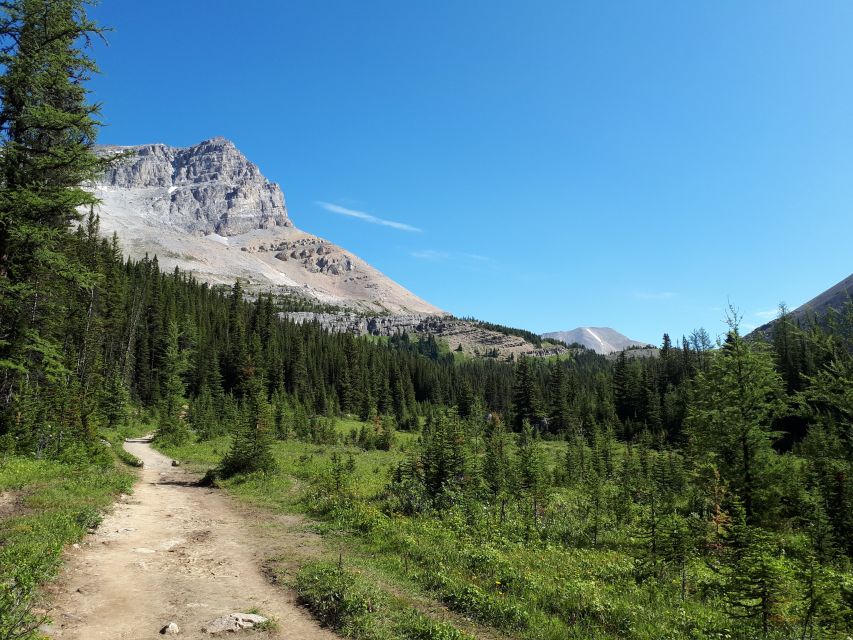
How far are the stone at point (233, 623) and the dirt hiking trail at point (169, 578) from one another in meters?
0.14

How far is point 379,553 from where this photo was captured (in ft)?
40.2

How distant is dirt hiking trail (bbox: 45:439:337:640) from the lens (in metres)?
7.86

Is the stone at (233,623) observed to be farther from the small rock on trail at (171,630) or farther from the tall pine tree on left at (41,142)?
the tall pine tree on left at (41,142)

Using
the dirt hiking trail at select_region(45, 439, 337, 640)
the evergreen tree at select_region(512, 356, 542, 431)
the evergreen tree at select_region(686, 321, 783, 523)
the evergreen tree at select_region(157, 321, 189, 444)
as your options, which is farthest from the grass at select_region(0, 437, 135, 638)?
the evergreen tree at select_region(512, 356, 542, 431)

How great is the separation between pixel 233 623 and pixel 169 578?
340 cm

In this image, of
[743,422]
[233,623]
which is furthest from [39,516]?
[743,422]

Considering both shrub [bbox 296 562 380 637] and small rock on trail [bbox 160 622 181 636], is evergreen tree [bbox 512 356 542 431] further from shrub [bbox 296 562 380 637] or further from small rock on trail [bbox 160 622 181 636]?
small rock on trail [bbox 160 622 181 636]

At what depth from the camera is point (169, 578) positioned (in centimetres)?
1025

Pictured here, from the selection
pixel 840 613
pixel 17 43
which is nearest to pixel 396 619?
pixel 840 613

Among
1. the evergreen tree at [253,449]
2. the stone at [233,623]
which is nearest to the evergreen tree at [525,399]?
the evergreen tree at [253,449]

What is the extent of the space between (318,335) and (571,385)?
71948 mm

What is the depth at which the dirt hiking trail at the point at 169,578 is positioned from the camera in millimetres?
7863

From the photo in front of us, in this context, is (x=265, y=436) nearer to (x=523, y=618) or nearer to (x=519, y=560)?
(x=519, y=560)

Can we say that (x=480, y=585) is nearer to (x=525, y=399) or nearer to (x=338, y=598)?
(x=338, y=598)
